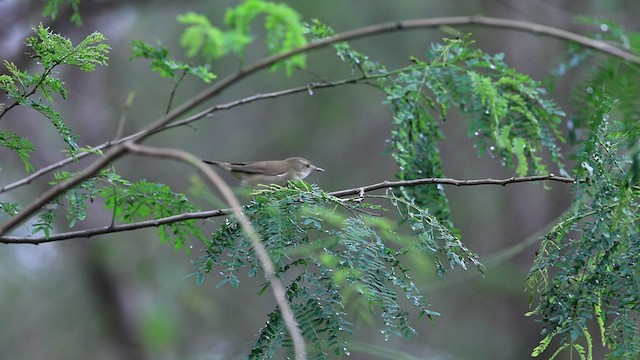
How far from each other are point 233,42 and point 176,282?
278 inches

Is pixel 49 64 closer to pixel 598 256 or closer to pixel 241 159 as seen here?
pixel 598 256

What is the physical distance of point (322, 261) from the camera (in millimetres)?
1955

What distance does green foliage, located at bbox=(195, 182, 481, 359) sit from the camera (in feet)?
6.33

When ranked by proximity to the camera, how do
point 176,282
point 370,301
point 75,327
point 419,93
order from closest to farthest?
point 370,301
point 419,93
point 176,282
point 75,327

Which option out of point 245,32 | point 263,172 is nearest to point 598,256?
point 245,32

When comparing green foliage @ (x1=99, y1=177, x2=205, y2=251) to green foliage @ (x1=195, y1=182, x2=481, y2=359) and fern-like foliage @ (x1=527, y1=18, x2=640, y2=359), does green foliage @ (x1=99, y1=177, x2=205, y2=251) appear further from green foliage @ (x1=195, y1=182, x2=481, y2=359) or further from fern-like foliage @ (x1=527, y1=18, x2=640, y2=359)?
fern-like foliage @ (x1=527, y1=18, x2=640, y2=359)

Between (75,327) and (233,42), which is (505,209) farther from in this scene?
(233,42)

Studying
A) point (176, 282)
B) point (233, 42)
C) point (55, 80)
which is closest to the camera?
point (233, 42)

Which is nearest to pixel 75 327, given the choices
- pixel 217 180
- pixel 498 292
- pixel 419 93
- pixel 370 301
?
pixel 498 292

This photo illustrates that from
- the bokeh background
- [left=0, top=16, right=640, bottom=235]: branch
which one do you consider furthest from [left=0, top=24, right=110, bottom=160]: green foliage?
the bokeh background

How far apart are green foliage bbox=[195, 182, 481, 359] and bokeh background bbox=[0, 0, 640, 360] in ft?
15.4

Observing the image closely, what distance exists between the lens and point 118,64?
31.1 ft

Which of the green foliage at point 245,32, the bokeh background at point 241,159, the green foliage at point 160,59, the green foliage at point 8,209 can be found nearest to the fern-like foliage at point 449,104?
the green foliage at point 160,59

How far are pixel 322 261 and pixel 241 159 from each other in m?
7.21
